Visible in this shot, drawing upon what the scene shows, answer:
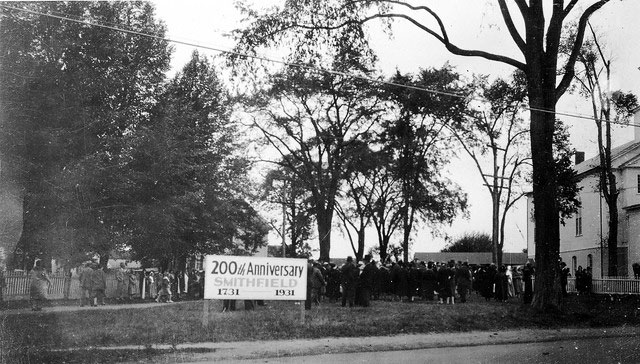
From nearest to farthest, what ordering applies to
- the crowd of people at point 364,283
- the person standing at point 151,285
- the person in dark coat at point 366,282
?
the person in dark coat at point 366,282, the crowd of people at point 364,283, the person standing at point 151,285

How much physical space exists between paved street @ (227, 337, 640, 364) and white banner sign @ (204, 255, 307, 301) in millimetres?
3496

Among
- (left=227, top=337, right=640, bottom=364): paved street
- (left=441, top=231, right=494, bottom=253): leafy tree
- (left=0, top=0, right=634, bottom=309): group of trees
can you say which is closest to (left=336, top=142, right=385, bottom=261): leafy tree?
(left=0, top=0, right=634, bottom=309): group of trees

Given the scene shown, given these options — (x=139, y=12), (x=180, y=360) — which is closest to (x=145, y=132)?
(x=139, y=12)

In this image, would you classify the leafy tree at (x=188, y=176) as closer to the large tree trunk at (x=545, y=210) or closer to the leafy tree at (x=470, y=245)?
the large tree trunk at (x=545, y=210)

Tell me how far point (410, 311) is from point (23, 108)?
1439 cm

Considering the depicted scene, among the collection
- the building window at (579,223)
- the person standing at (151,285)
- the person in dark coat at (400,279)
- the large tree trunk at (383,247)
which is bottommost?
the person standing at (151,285)

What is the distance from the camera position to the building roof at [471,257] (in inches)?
3674

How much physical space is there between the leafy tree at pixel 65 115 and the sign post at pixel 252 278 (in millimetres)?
10616

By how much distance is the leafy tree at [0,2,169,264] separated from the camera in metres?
21.3

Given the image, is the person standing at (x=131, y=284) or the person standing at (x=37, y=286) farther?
the person standing at (x=131, y=284)

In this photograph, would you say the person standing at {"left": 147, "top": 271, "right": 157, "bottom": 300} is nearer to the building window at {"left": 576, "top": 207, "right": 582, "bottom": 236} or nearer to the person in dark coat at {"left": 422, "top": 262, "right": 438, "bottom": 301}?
the person in dark coat at {"left": 422, "top": 262, "right": 438, "bottom": 301}

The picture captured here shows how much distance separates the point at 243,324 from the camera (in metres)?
15.5

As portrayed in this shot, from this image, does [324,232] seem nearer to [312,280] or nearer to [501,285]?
[501,285]

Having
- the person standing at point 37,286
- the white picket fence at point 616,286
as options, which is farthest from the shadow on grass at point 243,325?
the white picket fence at point 616,286
